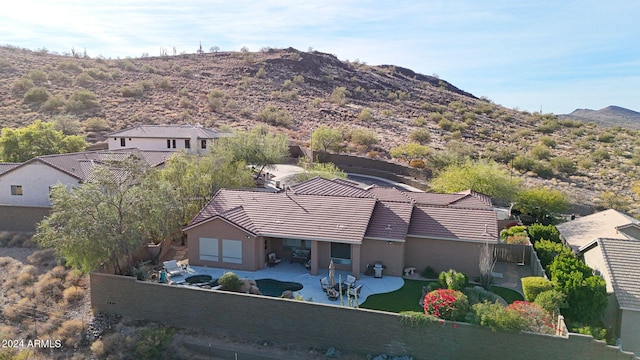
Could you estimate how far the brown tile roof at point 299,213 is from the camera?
23.2 meters

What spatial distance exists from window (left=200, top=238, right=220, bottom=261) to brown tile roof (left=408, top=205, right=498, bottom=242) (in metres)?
9.96

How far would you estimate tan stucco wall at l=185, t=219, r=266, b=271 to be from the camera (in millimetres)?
23656

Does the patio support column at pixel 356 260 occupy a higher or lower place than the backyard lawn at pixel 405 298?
higher

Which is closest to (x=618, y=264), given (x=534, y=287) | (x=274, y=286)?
(x=534, y=287)

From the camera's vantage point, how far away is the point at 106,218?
21.0 m

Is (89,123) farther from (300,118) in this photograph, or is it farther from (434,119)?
(434,119)

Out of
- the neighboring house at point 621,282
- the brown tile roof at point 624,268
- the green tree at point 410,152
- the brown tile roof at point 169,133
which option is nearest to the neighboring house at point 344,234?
the neighboring house at point 621,282

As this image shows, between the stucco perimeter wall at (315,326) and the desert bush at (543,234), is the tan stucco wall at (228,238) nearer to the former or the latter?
the stucco perimeter wall at (315,326)

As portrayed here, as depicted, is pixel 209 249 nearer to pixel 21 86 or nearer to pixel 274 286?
pixel 274 286

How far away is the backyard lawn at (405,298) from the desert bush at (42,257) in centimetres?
1725

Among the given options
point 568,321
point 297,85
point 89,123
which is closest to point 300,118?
point 297,85

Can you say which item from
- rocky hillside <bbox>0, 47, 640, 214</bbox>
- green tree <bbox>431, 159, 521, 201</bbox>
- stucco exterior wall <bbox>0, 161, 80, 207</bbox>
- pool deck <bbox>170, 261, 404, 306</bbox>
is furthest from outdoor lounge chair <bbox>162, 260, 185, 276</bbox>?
rocky hillside <bbox>0, 47, 640, 214</bbox>

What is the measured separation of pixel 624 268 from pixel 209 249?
19722 mm

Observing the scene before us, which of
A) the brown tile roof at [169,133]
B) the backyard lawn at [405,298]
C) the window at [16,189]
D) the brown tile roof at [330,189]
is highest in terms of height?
the brown tile roof at [169,133]
